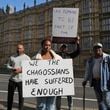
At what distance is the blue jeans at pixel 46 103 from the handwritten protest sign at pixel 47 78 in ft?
0.25

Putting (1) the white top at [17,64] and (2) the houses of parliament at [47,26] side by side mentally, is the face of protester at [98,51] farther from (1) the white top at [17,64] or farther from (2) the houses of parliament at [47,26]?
(2) the houses of parliament at [47,26]

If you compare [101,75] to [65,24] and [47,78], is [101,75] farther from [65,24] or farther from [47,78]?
[65,24]

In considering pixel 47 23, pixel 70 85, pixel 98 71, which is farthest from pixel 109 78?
pixel 47 23

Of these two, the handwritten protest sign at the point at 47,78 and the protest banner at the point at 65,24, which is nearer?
the handwritten protest sign at the point at 47,78

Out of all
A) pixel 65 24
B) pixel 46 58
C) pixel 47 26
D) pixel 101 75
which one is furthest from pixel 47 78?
pixel 47 26

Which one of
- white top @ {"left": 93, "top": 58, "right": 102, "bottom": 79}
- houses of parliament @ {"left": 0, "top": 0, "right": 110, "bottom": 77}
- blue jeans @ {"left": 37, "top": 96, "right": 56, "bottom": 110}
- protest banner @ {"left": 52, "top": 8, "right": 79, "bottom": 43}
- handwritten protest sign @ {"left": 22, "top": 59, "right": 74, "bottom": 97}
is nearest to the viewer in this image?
blue jeans @ {"left": 37, "top": 96, "right": 56, "bottom": 110}

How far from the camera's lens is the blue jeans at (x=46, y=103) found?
7.10 m

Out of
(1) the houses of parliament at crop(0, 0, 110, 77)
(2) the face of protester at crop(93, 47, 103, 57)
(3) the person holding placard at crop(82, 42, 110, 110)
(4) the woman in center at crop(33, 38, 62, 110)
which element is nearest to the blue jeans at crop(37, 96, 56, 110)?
(4) the woman in center at crop(33, 38, 62, 110)

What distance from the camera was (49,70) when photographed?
759cm

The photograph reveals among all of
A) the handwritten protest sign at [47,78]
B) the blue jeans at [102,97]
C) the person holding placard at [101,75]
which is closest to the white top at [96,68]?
the person holding placard at [101,75]

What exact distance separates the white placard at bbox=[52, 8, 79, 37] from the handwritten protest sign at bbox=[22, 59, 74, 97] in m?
1.84

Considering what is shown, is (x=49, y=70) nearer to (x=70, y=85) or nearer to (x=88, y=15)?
(x=70, y=85)

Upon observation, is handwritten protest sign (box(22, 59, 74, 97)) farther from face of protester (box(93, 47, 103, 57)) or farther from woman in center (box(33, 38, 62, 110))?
face of protester (box(93, 47, 103, 57))

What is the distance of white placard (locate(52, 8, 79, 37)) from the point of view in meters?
9.45
